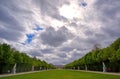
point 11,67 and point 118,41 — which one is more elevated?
point 118,41

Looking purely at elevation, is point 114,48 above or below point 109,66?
above

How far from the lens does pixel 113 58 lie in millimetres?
53438

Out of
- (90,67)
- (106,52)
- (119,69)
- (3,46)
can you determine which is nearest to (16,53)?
(3,46)

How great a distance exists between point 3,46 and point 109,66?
1425 inches

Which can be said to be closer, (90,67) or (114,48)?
(114,48)

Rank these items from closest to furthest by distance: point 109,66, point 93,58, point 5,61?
point 5,61
point 109,66
point 93,58

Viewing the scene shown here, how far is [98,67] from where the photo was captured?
82562 millimetres

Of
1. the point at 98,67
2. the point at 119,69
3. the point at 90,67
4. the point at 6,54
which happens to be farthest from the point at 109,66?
the point at 6,54

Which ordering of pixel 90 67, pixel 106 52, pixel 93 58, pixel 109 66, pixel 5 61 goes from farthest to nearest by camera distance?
pixel 90 67 → pixel 93 58 → pixel 109 66 → pixel 106 52 → pixel 5 61

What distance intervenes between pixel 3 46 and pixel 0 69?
583 centimetres

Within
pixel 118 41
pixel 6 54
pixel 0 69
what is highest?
pixel 118 41

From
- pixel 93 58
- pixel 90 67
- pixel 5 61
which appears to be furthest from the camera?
pixel 90 67

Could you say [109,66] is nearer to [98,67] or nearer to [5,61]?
[98,67]

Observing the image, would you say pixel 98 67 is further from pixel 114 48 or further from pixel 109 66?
pixel 114 48
